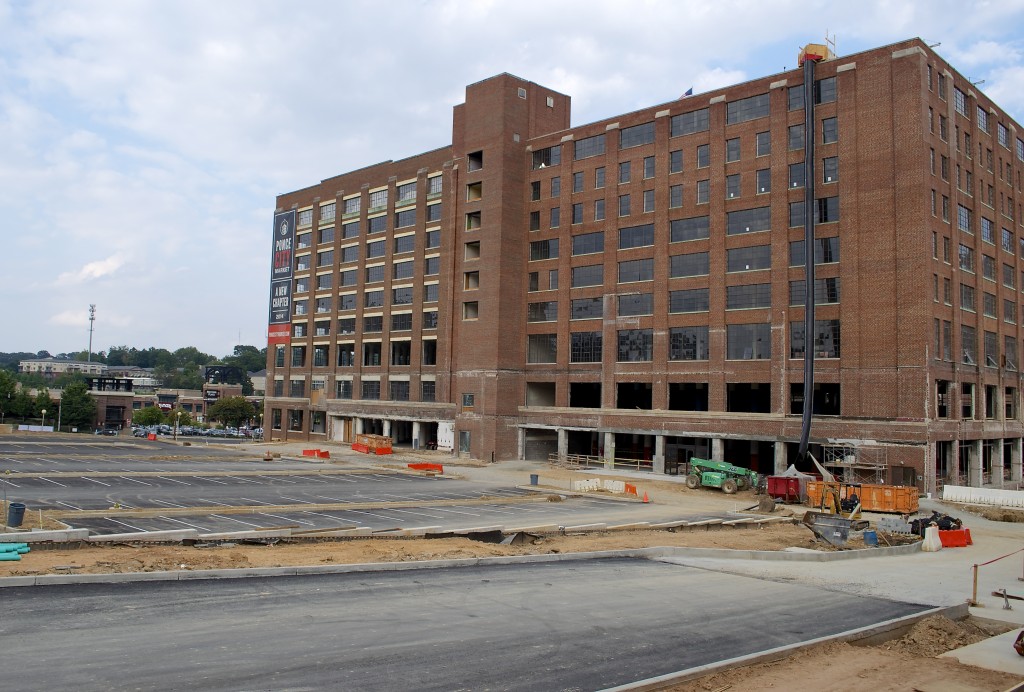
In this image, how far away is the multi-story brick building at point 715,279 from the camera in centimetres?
5325

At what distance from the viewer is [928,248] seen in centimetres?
5181

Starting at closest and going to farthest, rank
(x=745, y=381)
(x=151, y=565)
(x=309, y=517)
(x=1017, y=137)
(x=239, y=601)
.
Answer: (x=239, y=601) < (x=151, y=565) < (x=309, y=517) < (x=745, y=381) < (x=1017, y=137)

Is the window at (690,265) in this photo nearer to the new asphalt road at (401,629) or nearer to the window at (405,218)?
the window at (405,218)

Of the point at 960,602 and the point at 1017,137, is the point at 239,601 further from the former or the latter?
the point at 1017,137

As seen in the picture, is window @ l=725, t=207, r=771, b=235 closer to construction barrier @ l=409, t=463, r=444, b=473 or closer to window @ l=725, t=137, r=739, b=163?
window @ l=725, t=137, r=739, b=163

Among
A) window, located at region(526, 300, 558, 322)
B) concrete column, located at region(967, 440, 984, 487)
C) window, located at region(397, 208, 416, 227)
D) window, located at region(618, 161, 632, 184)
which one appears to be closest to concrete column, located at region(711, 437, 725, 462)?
concrete column, located at region(967, 440, 984, 487)

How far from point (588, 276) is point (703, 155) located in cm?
1488

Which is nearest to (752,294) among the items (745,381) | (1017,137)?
(745,381)

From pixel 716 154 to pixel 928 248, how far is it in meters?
18.4

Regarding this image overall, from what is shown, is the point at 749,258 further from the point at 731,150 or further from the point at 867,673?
the point at 867,673

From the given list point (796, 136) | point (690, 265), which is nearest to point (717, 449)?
point (690, 265)

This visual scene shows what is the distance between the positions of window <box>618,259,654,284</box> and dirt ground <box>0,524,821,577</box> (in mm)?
34589

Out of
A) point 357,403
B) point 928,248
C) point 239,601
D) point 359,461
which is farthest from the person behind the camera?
point 357,403

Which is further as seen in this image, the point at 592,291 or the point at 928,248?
the point at 592,291
